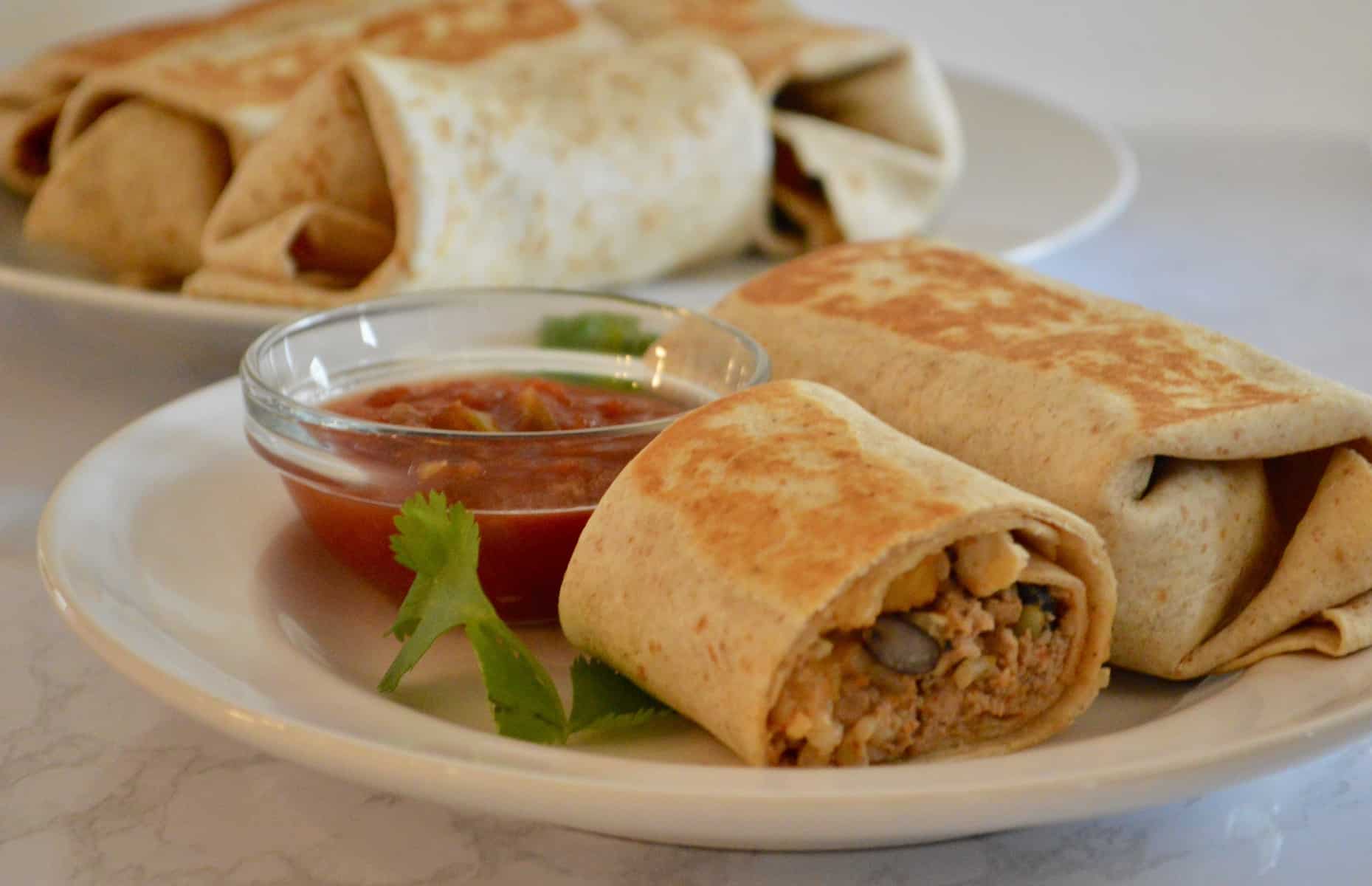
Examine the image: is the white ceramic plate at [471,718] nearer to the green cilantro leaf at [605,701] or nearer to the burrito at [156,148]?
the green cilantro leaf at [605,701]

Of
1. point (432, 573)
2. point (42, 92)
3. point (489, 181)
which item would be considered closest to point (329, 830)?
point (432, 573)

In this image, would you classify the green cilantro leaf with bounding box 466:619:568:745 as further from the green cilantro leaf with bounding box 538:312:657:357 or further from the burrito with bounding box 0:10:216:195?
the burrito with bounding box 0:10:216:195

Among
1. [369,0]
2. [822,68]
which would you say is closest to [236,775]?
[822,68]

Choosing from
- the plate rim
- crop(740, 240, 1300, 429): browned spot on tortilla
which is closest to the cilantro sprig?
crop(740, 240, 1300, 429): browned spot on tortilla

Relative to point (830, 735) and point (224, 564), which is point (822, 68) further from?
point (830, 735)

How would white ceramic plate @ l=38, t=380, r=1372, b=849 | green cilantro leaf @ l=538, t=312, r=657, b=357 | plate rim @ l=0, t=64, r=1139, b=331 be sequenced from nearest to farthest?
1. white ceramic plate @ l=38, t=380, r=1372, b=849
2. green cilantro leaf @ l=538, t=312, r=657, b=357
3. plate rim @ l=0, t=64, r=1139, b=331

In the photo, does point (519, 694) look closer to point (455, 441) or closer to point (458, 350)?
point (455, 441)
